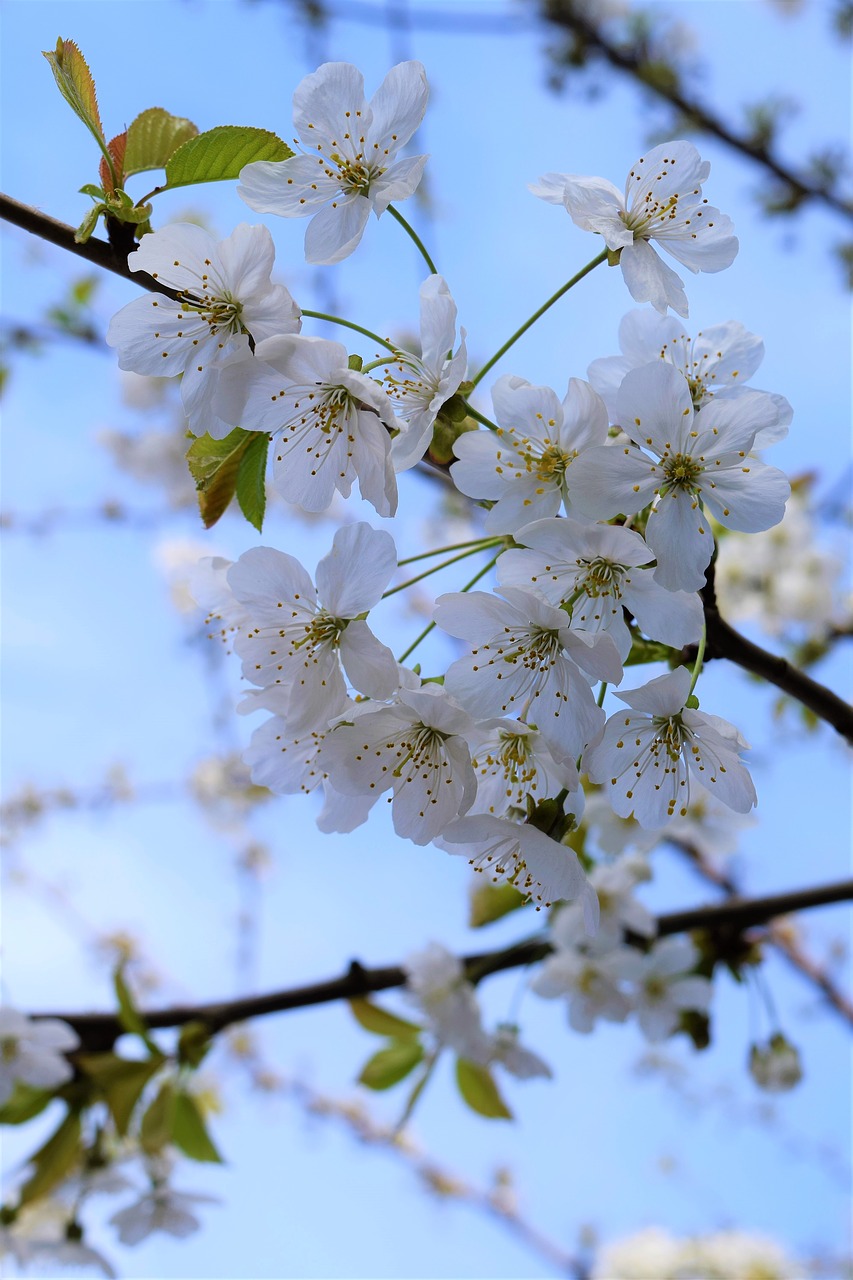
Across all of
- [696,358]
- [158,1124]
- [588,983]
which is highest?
[696,358]

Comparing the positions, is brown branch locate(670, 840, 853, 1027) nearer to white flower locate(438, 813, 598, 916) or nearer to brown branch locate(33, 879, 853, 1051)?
brown branch locate(33, 879, 853, 1051)

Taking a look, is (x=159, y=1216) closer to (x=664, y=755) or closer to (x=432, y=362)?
(x=664, y=755)

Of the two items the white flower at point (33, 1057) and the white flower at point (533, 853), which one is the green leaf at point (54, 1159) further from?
the white flower at point (533, 853)

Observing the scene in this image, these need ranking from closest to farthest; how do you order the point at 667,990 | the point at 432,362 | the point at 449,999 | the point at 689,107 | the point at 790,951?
the point at 432,362
the point at 449,999
the point at 667,990
the point at 790,951
the point at 689,107

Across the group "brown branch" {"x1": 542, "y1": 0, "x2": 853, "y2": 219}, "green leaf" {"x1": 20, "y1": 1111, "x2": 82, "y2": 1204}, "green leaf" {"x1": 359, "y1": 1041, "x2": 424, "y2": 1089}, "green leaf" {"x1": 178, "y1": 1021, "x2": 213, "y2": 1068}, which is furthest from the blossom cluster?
"brown branch" {"x1": 542, "y1": 0, "x2": 853, "y2": 219}

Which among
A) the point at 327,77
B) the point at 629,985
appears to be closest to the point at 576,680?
the point at 327,77

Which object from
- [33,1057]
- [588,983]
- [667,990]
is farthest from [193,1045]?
[667,990]
